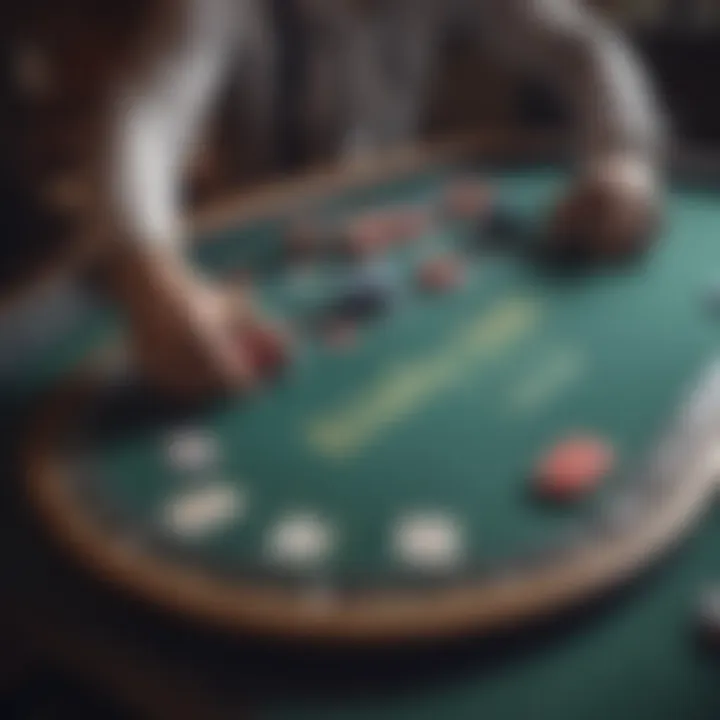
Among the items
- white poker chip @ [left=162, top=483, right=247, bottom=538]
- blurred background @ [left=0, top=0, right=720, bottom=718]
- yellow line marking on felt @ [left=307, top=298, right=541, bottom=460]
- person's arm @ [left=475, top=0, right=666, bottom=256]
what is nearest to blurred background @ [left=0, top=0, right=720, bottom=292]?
blurred background @ [left=0, top=0, right=720, bottom=718]

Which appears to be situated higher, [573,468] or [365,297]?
[365,297]

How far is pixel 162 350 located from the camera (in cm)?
87

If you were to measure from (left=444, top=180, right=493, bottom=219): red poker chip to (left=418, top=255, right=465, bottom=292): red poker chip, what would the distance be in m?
0.11

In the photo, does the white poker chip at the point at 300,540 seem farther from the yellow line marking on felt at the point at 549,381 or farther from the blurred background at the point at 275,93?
the blurred background at the point at 275,93

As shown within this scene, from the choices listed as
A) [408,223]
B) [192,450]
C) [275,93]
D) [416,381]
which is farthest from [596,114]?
[192,450]

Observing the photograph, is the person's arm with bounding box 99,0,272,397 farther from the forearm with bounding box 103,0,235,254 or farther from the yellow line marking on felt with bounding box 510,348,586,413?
the yellow line marking on felt with bounding box 510,348,586,413

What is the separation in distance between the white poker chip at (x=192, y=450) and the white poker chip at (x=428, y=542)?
0.45ft

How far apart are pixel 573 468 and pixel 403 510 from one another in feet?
0.35

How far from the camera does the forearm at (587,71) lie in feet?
3.98

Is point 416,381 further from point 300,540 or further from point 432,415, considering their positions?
A: point 300,540

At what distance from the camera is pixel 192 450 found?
32.4 inches

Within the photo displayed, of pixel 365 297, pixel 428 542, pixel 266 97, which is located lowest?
pixel 428 542

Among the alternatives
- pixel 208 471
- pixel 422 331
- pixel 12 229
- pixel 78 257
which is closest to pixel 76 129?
pixel 12 229

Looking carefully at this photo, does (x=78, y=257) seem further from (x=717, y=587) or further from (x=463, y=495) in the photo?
(x=717, y=587)
